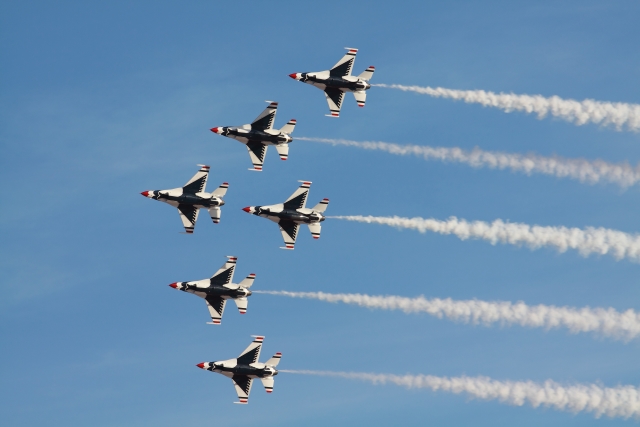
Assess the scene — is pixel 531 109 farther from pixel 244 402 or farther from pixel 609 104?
pixel 244 402

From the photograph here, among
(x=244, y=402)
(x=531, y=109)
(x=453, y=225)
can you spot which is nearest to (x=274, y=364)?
(x=244, y=402)

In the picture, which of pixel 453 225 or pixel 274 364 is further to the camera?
pixel 274 364

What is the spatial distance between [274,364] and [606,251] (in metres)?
32.9

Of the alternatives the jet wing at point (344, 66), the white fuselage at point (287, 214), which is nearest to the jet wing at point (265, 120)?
the jet wing at point (344, 66)

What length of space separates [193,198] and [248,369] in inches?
684

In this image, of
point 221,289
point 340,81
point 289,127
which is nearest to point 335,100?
point 340,81

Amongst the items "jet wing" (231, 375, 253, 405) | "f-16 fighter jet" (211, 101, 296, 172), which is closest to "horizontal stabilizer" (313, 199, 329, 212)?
"f-16 fighter jet" (211, 101, 296, 172)

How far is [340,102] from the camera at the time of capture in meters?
92.3

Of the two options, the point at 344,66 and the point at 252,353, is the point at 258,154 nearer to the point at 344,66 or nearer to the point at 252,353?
the point at 344,66

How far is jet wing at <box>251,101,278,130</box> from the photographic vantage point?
92.5m

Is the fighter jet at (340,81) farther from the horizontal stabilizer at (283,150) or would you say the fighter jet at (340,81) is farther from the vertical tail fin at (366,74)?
the horizontal stabilizer at (283,150)

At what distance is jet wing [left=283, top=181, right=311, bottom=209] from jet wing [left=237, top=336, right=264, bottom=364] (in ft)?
44.0

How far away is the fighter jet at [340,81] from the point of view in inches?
3595

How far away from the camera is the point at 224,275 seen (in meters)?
93.9
